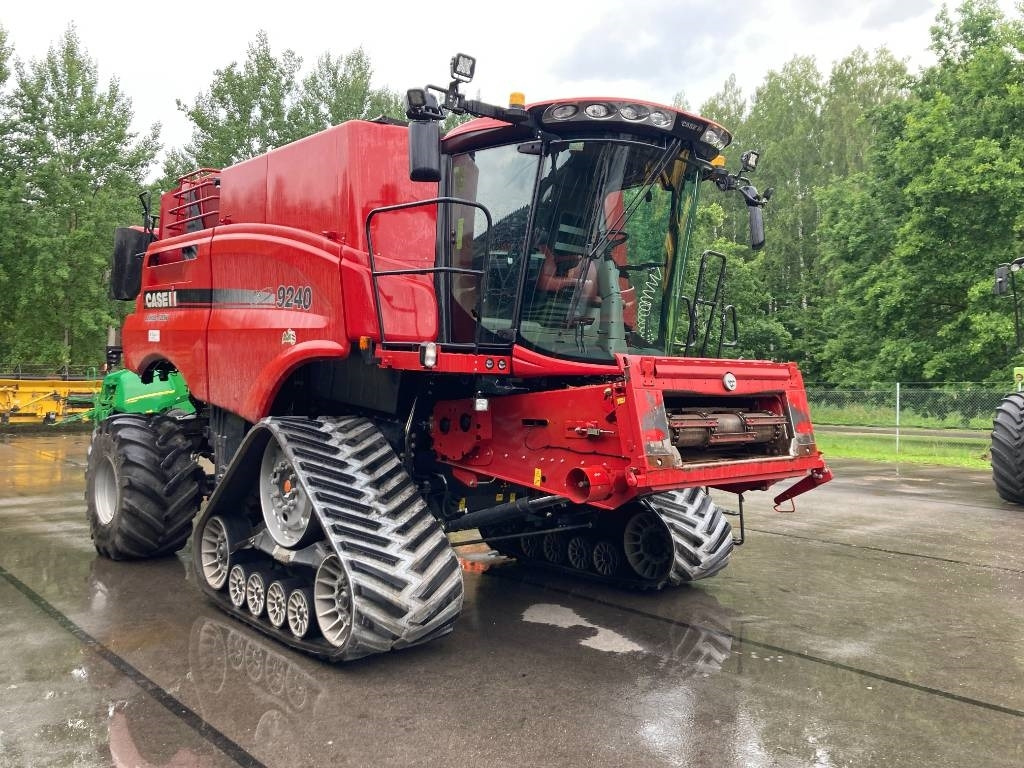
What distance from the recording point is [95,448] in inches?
280

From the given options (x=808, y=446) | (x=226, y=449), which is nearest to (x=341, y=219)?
(x=226, y=449)

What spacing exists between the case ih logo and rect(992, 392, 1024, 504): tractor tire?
31.5ft

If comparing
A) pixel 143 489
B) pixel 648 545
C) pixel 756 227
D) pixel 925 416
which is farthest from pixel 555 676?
pixel 925 416

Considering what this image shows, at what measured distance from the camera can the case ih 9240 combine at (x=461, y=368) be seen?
170 inches

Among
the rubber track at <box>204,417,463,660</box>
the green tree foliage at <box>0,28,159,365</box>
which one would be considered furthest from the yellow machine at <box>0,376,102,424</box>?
the rubber track at <box>204,417,463,660</box>

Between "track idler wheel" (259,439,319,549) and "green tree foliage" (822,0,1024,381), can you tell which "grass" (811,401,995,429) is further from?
"track idler wheel" (259,439,319,549)

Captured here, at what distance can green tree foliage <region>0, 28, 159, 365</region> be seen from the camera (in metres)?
28.3

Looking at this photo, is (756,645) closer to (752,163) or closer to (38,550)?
(752,163)

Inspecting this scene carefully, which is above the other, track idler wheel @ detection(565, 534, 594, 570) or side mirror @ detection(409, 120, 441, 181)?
side mirror @ detection(409, 120, 441, 181)

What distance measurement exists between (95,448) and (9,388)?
1633cm

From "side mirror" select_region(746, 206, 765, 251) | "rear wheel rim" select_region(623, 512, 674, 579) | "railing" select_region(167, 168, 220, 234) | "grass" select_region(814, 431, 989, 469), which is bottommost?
"grass" select_region(814, 431, 989, 469)

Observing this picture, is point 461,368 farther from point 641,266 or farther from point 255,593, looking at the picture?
point 255,593

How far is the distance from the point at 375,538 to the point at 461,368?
3.37 feet

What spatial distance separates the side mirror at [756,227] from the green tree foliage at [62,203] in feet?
92.1
